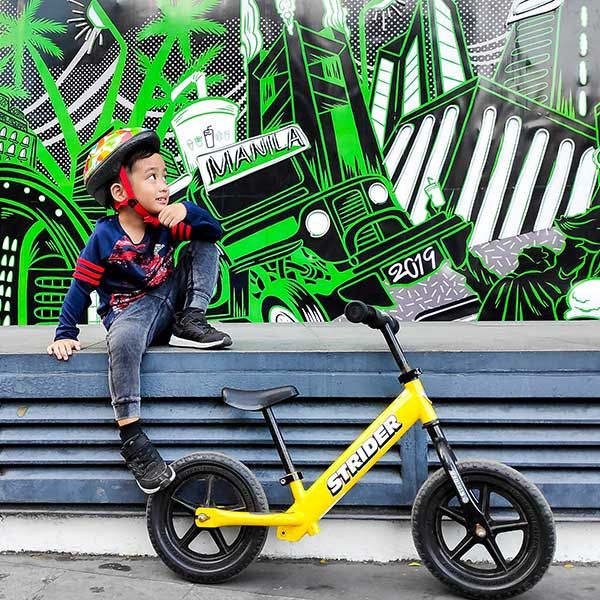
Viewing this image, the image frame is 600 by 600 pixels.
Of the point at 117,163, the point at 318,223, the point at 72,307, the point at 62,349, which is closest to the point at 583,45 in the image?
the point at 318,223

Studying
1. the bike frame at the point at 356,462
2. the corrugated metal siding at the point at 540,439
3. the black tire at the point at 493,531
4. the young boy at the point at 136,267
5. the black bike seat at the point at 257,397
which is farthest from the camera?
the young boy at the point at 136,267

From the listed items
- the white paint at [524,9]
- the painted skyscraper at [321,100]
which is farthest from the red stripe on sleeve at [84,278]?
the white paint at [524,9]

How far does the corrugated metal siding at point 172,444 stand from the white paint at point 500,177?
13.1 ft

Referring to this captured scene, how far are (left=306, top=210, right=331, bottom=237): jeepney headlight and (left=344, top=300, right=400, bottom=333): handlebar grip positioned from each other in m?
3.92

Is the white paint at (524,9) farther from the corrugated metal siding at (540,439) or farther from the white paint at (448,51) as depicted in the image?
the corrugated metal siding at (540,439)

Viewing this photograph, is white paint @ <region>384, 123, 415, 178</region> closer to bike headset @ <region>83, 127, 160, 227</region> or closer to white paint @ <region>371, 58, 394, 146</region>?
white paint @ <region>371, 58, 394, 146</region>

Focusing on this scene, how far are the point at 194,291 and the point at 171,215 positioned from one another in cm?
45

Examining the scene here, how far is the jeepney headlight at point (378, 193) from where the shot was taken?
21.6 ft

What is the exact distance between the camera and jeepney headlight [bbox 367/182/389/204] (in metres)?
6.58

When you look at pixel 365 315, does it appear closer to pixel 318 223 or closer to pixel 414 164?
pixel 318 223

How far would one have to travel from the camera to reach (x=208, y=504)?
2816mm

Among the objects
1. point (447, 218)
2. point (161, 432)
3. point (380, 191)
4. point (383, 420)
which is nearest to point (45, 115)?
point (380, 191)

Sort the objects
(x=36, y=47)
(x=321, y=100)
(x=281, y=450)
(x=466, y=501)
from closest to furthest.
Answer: (x=466, y=501)
(x=281, y=450)
(x=321, y=100)
(x=36, y=47)

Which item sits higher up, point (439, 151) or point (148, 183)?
point (439, 151)
